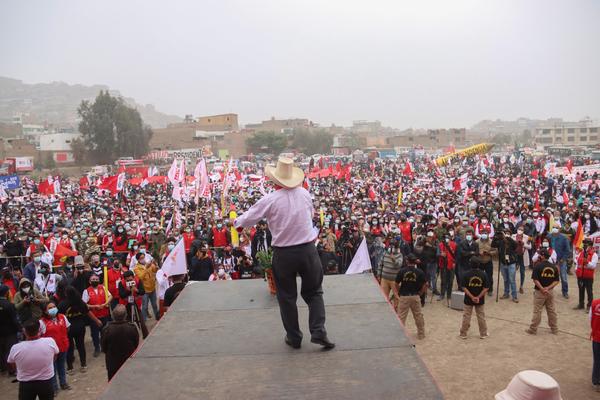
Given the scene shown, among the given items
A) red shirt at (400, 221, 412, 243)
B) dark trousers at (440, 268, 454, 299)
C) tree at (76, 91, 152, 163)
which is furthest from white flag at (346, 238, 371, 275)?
tree at (76, 91, 152, 163)

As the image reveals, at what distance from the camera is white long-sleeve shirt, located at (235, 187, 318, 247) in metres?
3.84

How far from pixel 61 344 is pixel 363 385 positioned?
5.08 meters

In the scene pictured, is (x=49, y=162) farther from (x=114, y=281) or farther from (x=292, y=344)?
(x=292, y=344)

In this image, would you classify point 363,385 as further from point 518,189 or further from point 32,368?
point 518,189

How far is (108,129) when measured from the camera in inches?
2333

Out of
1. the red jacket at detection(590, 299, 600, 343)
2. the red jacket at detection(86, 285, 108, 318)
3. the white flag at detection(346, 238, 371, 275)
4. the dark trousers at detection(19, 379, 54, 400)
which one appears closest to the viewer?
the dark trousers at detection(19, 379, 54, 400)

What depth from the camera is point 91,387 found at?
22.9 feet

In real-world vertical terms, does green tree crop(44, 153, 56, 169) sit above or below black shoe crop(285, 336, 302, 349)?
above

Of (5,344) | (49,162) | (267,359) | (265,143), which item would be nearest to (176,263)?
(5,344)

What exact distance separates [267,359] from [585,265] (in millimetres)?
7713

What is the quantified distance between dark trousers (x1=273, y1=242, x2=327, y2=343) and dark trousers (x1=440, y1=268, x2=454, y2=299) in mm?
6942

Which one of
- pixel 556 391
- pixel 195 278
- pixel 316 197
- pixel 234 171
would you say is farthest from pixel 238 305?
pixel 234 171

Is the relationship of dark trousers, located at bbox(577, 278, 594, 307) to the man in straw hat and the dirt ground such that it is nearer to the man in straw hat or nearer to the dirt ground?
the dirt ground

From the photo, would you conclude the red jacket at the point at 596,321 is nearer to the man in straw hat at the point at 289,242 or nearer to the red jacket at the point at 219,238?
the man in straw hat at the point at 289,242
